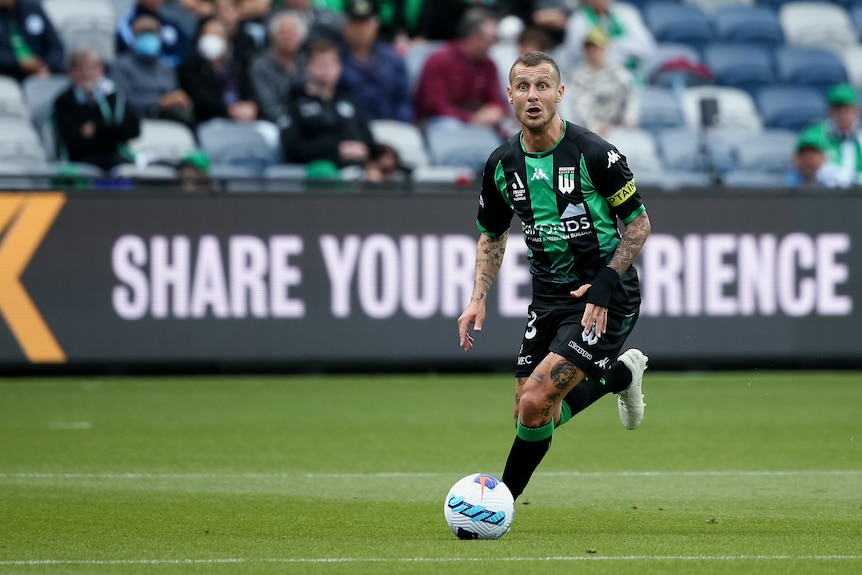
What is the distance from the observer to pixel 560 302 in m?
7.55

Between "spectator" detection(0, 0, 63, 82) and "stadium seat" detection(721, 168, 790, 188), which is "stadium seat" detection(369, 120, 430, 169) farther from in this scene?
"spectator" detection(0, 0, 63, 82)

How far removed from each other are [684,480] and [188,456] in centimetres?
349

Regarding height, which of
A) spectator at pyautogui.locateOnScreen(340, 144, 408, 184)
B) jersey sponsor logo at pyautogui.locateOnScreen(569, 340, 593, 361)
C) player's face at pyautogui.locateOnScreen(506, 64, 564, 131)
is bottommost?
spectator at pyautogui.locateOnScreen(340, 144, 408, 184)

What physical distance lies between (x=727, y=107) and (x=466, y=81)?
4.12m

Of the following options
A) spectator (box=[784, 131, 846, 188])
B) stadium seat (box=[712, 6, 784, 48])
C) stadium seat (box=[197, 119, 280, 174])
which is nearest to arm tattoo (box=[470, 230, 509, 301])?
stadium seat (box=[197, 119, 280, 174])

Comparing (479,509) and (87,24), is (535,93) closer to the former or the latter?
(479,509)

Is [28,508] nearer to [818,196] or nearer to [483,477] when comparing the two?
[483,477]

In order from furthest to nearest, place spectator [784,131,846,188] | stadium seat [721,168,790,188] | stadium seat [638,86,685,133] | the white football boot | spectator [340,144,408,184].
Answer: stadium seat [638,86,685,133], stadium seat [721,168,790,188], spectator [784,131,846,188], spectator [340,144,408,184], the white football boot

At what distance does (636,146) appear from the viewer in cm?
1792

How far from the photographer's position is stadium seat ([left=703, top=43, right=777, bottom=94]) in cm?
2164

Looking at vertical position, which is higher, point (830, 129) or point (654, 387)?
point (830, 129)

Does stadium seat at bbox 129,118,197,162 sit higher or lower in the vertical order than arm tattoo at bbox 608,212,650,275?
lower

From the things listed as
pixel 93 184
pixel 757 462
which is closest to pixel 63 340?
pixel 93 184

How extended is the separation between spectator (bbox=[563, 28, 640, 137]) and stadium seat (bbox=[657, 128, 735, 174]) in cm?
90
